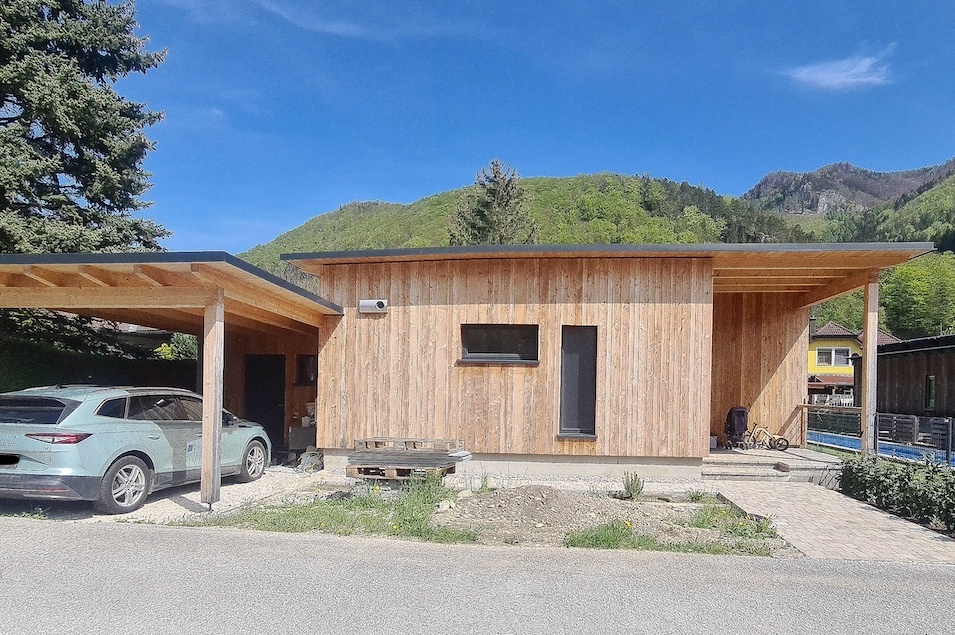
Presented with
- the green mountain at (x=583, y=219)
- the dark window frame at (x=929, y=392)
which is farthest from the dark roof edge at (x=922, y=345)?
the green mountain at (x=583, y=219)

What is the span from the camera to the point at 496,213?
4116 centimetres

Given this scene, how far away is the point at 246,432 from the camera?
9344 mm

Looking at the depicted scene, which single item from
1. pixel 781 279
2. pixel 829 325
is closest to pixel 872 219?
pixel 829 325

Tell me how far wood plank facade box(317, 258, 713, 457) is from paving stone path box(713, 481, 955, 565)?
4.35 feet

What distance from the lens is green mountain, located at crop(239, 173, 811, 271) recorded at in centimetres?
6138

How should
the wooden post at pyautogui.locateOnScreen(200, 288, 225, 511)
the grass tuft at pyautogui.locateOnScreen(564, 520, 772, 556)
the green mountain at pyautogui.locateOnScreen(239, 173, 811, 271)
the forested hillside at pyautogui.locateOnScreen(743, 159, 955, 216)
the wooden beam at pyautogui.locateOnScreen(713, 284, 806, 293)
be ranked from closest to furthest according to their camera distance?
the grass tuft at pyautogui.locateOnScreen(564, 520, 772, 556), the wooden post at pyautogui.locateOnScreen(200, 288, 225, 511), the wooden beam at pyautogui.locateOnScreen(713, 284, 806, 293), the green mountain at pyautogui.locateOnScreen(239, 173, 811, 271), the forested hillside at pyautogui.locateOnScreen(743, 159, 955, 216)

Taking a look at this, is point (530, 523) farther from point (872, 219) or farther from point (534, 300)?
point (872, 219)

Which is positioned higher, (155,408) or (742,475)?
(155,408)

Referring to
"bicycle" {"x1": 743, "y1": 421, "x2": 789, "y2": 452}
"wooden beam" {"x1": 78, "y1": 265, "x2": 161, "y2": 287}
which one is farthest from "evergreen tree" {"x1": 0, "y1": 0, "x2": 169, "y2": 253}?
"bicycle" {"x1": 743, "y1": 421, "x2": 789, "y2": 452}

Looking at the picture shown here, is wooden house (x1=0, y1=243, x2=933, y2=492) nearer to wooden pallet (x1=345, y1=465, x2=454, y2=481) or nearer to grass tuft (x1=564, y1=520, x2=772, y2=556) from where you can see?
wooden pallet (x1=345, y1=465, x2=454, y2=481)

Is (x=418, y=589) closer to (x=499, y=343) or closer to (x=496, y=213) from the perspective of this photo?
(x=499, y=343)

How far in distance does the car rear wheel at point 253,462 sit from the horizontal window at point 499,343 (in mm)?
3383

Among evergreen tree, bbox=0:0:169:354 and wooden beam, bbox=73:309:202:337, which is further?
evergreen tree, bbox=0:0:169:354

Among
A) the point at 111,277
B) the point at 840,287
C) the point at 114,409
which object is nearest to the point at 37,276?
the point at 111,277
